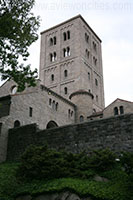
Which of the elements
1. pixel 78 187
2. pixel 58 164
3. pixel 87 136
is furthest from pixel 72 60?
pixel 78 187

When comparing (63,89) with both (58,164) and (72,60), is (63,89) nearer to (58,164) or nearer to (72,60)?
(72,60)

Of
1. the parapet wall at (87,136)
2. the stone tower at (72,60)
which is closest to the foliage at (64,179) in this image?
the parapet wall at (87,136)

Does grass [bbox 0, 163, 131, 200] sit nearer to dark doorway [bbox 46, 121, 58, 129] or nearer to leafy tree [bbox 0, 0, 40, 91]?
leafy tree [bbox 0, 0, 40, 91]

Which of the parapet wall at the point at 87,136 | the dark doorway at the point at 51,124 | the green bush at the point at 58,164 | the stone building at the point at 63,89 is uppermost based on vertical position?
the stone building at the point at 63,89

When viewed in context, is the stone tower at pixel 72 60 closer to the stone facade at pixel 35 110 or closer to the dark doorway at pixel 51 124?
the stone facade at pixel 35 110

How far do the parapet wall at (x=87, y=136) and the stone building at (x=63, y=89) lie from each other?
2.78m

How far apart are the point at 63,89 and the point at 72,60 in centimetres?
691

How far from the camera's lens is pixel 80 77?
5109 centimetres

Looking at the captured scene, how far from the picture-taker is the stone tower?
52438mm

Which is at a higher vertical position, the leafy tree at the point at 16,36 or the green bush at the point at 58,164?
the leafy tree at the point at 16,36

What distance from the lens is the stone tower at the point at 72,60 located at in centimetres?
5244

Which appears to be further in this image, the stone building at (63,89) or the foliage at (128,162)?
the stone building at (63,89)

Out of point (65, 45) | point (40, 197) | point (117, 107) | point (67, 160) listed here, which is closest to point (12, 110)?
point (67, 160)

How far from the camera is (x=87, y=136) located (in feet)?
58.8
